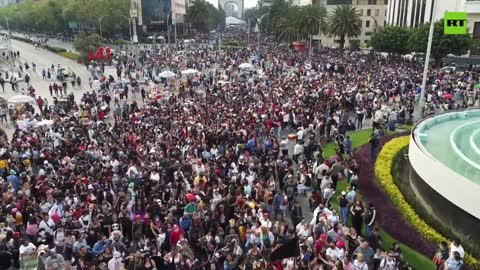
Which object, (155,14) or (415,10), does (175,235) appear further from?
(155,14)

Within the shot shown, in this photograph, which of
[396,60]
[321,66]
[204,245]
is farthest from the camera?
[396,60]

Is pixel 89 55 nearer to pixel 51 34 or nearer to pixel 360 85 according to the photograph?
pixel 360 85

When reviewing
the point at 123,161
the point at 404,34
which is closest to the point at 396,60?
the point at 404,34

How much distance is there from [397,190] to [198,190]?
672cm

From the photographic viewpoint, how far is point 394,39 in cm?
5256

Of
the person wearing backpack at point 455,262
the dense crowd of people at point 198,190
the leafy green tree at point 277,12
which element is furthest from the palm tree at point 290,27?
the person wearing backpack at point 455,262

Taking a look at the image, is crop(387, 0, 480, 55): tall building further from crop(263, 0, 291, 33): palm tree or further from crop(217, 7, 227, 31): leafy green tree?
crop(217, 7, 227, 31): leafy green tree

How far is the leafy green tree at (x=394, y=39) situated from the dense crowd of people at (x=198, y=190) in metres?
26.5

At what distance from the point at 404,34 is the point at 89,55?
34436mm

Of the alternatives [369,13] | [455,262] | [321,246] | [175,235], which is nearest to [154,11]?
[369,13]

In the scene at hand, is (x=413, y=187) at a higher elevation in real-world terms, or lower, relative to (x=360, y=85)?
lower

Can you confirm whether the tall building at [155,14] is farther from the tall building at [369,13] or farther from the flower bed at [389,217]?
the flower bed at [389,217]

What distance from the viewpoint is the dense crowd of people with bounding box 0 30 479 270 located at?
1030 centimetres

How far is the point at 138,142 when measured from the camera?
1908 centimetres
